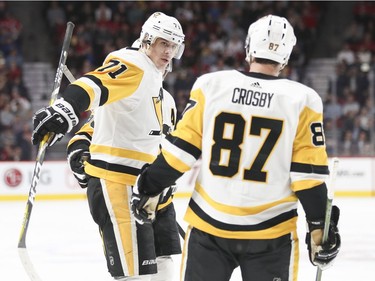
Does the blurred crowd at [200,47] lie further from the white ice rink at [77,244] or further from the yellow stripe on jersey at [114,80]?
the yellow stripe on jersey at [114,80]

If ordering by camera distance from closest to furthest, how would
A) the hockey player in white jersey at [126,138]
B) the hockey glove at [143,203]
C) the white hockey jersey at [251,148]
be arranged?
the white hockey jersey at [251,148] < the hockey glove at [143,203] < the hockey player in white jersey at [126,138]

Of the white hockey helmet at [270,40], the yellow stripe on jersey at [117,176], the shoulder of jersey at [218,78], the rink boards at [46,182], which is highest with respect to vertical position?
the white hockey helmet at [270,40]

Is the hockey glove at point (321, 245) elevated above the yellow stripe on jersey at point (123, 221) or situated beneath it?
elevated above

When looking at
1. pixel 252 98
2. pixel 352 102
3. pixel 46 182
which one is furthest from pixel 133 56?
pixel 352 102

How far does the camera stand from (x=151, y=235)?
331 cm

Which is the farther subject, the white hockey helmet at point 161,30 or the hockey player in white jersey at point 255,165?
the white hockey helmet at point 161,30

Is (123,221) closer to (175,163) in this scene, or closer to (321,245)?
(175,163)

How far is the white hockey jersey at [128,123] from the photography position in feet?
10.6

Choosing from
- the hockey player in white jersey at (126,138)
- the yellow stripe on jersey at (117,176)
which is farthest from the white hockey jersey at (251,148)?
the yellow stripe on jersey at (117,176)

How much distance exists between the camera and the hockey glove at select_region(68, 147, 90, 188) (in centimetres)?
350

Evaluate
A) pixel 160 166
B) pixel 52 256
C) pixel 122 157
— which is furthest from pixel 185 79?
pixel 160 166

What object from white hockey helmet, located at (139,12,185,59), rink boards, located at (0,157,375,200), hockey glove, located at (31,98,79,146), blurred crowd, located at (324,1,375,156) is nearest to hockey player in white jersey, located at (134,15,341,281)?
hockey glove, located at (31,98,79,146)

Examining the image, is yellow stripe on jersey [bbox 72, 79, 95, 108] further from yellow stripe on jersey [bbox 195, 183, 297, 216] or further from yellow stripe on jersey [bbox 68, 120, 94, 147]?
yellow stripe on jersey [bbox 195, 183, 297, 216]

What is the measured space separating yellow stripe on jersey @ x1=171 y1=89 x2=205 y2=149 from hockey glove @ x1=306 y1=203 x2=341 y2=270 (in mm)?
428
